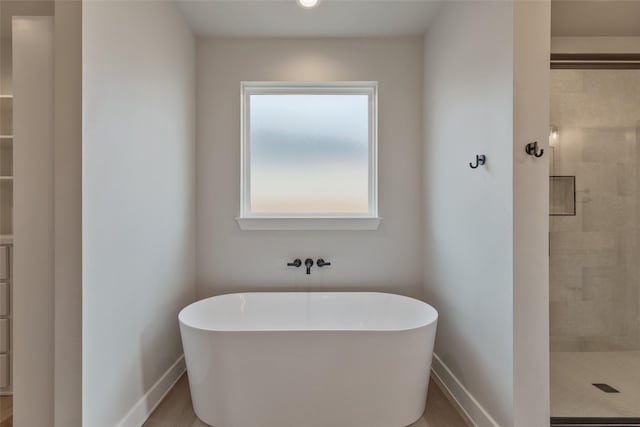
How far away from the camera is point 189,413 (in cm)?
185

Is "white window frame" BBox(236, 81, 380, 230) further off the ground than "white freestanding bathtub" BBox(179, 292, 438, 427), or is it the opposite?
"white window frame" BBox(236, 81, 380, 230)

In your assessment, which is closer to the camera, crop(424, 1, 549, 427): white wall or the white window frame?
crop(424, 1, 549, 427): white wall

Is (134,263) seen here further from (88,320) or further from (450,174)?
(450,174)

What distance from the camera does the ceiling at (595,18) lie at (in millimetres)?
1850

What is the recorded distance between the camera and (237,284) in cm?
261

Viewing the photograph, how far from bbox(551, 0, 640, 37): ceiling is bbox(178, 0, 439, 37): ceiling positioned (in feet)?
2.41

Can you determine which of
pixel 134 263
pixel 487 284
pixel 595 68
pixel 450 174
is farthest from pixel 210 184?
pixel 595 68

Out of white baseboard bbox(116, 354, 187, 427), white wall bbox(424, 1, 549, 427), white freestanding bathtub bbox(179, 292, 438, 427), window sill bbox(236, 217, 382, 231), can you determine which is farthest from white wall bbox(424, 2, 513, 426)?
white baseboard bbox(116, 354, 187, 427)

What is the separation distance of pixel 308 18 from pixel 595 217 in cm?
247

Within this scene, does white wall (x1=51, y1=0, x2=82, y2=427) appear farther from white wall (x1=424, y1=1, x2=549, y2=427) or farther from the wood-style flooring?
white wall (x1=424, y1=1, x2=549, y2=427)

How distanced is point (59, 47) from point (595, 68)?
2966 mm

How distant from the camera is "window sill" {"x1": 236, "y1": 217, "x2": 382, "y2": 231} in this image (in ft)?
8.45

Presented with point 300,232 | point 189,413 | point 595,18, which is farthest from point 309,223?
point 595,18

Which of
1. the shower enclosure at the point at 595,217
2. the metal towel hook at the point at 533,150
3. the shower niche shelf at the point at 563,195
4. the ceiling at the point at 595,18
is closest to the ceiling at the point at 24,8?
the metal towel hook at the point at 533,150
